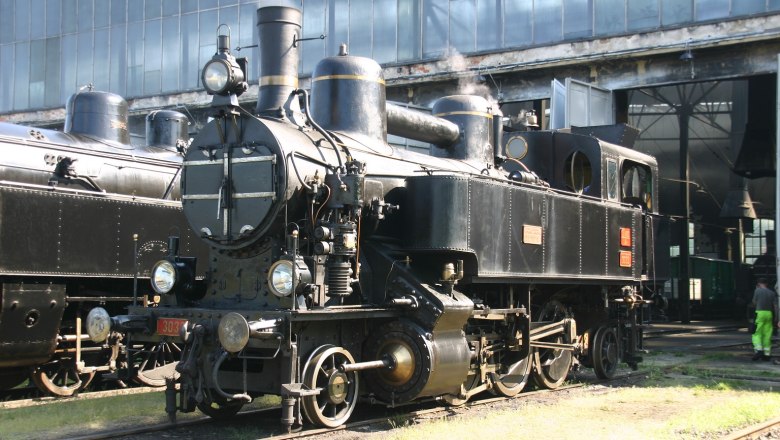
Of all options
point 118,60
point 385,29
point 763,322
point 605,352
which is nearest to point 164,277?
point 605,352

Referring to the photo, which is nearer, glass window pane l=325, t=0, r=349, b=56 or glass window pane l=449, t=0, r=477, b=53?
glass window pane l=449, t=0, r=477, b=53

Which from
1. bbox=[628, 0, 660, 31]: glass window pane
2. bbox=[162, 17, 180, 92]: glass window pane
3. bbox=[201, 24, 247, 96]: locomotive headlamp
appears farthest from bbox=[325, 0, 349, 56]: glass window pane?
bbox=[201, 24, 247, 96]: locomotive headlamp

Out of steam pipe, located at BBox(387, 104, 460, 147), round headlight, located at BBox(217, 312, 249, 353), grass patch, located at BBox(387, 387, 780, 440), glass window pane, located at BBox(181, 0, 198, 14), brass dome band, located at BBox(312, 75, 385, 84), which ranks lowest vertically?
grass patch, located at BBox(387, 387, 780, 440)

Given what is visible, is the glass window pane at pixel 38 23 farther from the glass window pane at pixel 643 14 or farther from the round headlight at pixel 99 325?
the round headlight at pixel 99 325

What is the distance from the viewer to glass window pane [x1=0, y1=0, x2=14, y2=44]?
33438 millimetres

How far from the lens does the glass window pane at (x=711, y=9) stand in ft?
67.2

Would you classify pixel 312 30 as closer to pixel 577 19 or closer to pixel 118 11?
pixel 577 19

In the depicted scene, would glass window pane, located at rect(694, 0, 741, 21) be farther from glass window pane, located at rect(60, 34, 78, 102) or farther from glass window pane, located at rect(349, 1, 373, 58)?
glass window pane, located at rect(60, 34, 78, 102)

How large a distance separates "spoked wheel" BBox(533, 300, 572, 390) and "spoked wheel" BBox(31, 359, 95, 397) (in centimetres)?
540

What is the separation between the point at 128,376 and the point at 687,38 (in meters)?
17.1

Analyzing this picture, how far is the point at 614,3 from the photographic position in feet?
71.9

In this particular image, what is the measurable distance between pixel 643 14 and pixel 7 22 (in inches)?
959

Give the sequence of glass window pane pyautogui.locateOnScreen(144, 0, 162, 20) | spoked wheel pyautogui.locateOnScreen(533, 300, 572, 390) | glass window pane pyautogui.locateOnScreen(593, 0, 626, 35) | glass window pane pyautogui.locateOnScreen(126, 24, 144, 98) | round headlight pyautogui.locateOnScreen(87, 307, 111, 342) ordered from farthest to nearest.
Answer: glass window pane pyautogui.locateOnScreen(144, 0, 162, 20) → glass window pane pyautogui.locateOnScreen(126, 24, 144, 98) → glass window pane pyautogui.locateOnScreen(593, 0, 626, 35) → spoked wheel pyautogui.locateOnScreen(533, 300, 572, 390) → round headlight pyautogui.locateOnScreen(87, 307, 111, 342)

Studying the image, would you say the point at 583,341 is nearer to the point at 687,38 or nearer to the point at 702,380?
the point at 702,380
